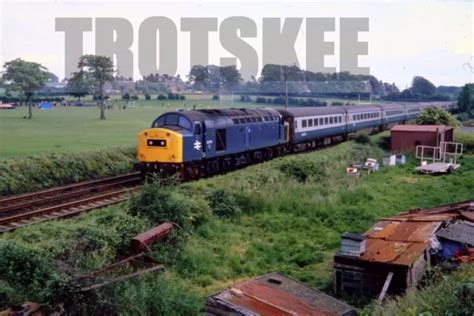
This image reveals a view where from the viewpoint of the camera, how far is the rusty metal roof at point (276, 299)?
349 inches

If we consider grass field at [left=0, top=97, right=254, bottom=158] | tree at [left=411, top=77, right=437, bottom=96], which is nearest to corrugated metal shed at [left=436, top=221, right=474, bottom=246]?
grass field at [left=0, top=97, right=254, bottom=158]

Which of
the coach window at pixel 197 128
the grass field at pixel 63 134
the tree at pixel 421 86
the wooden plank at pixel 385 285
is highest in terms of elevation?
the tree at pixel 421 86

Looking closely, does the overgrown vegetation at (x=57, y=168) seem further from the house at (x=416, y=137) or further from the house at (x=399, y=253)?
the house at (x=416, y=137)

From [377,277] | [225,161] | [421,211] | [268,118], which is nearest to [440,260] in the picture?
[377,277]

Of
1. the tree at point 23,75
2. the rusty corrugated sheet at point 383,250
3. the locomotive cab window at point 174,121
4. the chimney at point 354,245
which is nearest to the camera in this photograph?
the rusty corrugated sheet at point 383,250

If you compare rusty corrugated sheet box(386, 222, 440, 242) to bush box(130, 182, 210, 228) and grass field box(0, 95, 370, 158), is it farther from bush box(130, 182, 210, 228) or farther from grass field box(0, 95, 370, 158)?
grass field box(0, 95, 370, 158)

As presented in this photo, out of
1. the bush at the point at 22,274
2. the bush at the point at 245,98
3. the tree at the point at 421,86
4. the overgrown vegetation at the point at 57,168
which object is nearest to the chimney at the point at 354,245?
the bush at the point at 22,274

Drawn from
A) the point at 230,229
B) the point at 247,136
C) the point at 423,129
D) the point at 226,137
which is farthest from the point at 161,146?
the point at 423,129

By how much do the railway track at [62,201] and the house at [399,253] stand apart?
26.4ft

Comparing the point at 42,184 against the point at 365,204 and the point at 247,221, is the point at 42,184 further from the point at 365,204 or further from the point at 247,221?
the point at 365,204

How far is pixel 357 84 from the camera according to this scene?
315 ft

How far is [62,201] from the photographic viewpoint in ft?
57.7

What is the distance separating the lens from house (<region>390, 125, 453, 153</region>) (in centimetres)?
3534

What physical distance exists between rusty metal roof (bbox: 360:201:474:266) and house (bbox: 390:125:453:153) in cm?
2045
